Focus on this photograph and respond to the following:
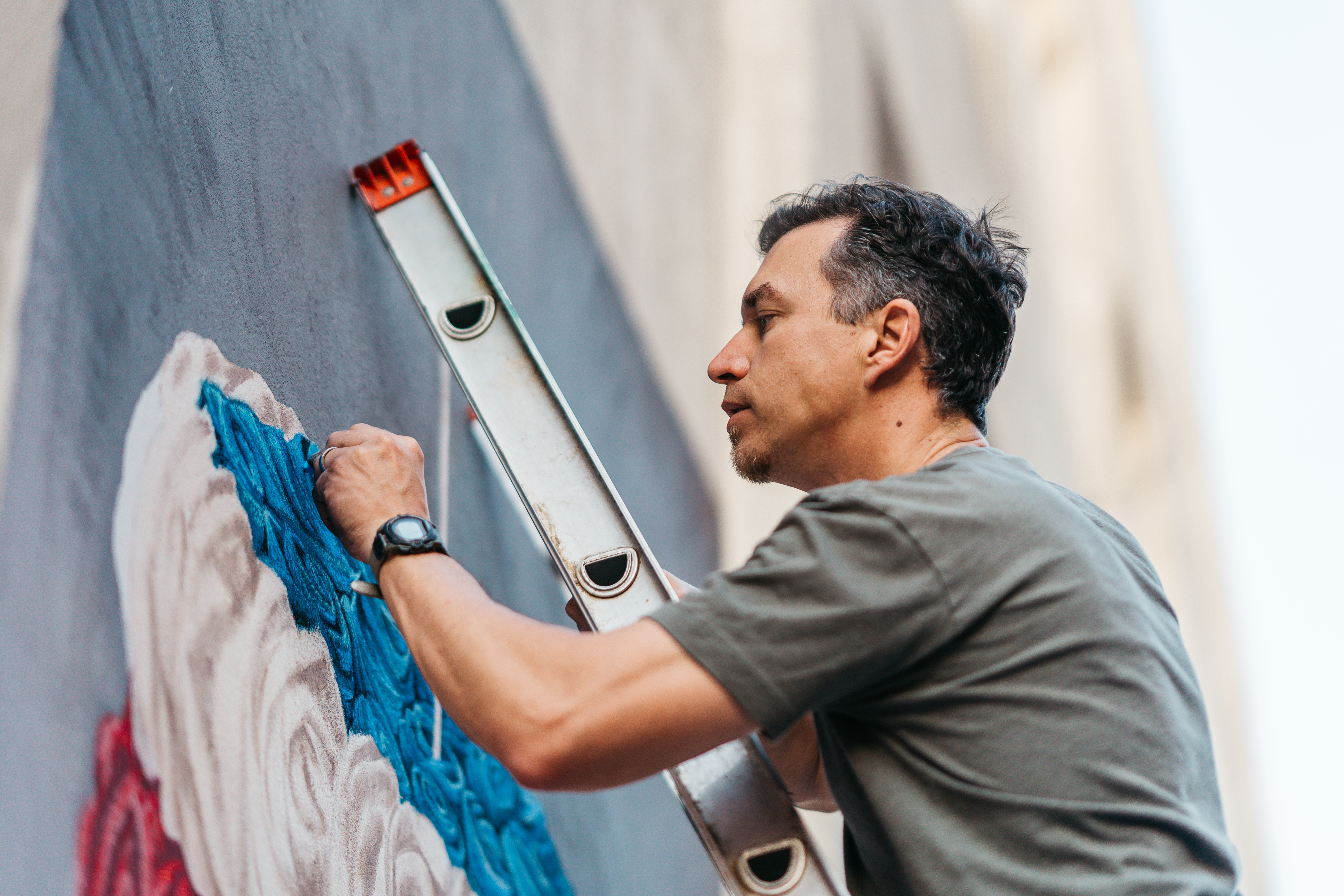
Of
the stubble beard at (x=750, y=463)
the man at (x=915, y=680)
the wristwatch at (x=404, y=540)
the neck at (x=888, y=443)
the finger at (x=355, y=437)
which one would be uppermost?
the finger at (x=355, y=437)

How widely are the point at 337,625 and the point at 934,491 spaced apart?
0.81 m

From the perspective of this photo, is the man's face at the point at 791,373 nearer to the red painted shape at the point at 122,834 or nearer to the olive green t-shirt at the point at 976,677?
the olive green t-shirt at the point at 976,677

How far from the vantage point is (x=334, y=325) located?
5.70 feet

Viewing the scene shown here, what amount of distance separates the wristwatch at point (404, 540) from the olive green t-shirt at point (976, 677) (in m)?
0.31

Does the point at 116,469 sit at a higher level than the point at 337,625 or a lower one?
higher

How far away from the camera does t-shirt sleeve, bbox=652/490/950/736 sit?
1.16 m

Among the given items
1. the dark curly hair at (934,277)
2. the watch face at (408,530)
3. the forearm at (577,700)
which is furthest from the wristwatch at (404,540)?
the dark curly hair at (934,277)

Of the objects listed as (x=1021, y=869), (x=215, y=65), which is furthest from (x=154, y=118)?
(x=1021, y=869)

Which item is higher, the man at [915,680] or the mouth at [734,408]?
the mouth at [734,408]

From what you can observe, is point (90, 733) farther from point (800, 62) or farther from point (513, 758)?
point (800, 62)

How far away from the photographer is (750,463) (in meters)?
1.67

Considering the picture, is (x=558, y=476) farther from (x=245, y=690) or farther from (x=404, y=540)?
(x=245, y=690)

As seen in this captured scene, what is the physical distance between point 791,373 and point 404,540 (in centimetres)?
59

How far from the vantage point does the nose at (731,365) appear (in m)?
1.70
